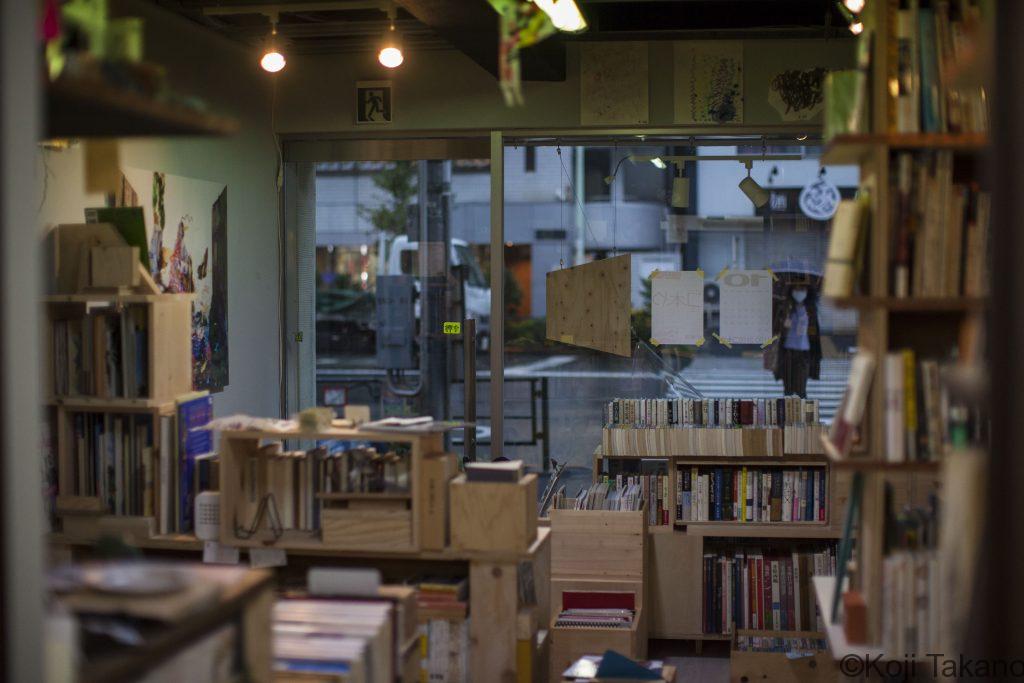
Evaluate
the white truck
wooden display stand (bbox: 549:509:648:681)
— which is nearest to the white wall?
the white truck

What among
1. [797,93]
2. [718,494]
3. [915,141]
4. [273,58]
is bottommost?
[718,494]

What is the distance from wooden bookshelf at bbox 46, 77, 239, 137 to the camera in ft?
6.60

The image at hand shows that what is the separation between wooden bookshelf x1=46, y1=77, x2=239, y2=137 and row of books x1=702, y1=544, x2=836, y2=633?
4.17 metres

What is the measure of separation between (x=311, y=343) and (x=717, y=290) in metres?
2.35

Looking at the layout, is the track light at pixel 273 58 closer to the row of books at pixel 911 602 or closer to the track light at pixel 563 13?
the track light at pixel 563 13

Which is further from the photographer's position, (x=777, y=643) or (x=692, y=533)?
(x=692, y=533)

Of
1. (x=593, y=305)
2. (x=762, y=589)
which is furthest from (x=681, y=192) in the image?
(x=762, y=589)

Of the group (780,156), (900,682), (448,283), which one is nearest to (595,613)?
(900,682)

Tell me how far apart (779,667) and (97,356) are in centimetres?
311

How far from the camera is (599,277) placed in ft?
20.2

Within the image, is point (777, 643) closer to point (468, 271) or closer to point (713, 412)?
point (713, 412)

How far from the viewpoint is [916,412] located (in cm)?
302

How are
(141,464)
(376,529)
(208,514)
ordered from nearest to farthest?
1. (376,529)
2. (208,514)
3. (141,464)

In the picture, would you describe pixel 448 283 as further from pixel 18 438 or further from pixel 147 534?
pixel 18 438
